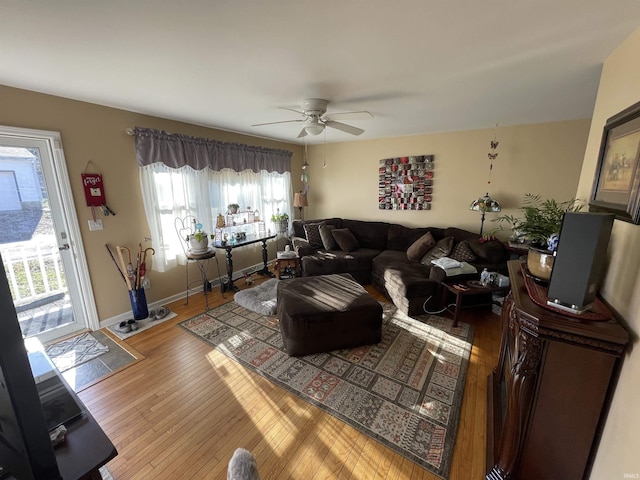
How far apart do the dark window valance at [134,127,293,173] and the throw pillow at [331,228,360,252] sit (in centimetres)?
166

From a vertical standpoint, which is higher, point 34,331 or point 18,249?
point 18,249

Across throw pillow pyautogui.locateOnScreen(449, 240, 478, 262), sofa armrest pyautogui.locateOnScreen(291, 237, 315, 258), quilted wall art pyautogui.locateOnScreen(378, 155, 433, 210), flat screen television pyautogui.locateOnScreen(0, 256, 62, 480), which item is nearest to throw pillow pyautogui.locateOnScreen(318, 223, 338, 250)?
sofa armrest pyautogui.locateOnScreen(291, 237, 315, 258)

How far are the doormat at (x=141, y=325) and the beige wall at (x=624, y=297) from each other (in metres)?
3.53

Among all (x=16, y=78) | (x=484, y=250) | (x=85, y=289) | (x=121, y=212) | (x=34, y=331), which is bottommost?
(x=34, y=331)

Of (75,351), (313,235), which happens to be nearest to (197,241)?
(75,351)

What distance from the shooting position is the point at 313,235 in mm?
4543

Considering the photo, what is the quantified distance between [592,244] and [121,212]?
3825 millimetres

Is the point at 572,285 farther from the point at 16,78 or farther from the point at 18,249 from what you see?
the point at 18,249

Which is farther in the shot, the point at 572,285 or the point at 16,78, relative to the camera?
the point at 16,78

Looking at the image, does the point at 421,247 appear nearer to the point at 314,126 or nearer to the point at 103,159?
the point at 314,126

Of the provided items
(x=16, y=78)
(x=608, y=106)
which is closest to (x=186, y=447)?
(x=16, y=78)

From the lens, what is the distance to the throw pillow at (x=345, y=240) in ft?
14.0

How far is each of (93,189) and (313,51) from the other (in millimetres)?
2577

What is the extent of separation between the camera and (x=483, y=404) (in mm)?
1842
